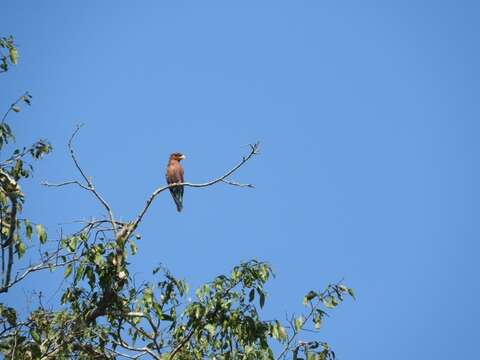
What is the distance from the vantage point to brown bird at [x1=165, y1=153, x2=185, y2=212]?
36.3 feet

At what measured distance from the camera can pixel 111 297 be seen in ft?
17.5

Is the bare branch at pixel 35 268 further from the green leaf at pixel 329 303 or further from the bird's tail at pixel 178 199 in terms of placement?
the bird's tail at pixel 178 199

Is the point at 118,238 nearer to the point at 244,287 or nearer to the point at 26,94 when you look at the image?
the point at 244,287

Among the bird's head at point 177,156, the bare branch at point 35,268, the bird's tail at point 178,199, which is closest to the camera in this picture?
the bare branch at point 35,268

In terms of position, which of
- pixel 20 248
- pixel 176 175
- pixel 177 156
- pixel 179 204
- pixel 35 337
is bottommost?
pixel 35 337

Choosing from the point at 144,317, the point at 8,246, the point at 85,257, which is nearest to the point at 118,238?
the point at 85,257

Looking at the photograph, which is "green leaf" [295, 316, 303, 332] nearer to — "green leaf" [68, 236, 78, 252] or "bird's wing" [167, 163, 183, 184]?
"green leaf" [68, 236, 78, 252]

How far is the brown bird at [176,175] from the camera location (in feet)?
36.3

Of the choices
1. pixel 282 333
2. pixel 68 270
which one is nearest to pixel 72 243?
pixel 68 270

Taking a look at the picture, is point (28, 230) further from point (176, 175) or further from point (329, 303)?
point (176, 175)

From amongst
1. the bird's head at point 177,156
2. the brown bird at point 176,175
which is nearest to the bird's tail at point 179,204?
the brown bird at point 176,175

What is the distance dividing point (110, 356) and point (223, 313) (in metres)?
0.91

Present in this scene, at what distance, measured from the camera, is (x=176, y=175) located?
36.8 ft

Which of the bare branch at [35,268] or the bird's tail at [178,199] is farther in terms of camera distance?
the bird's tail at [178,199]
